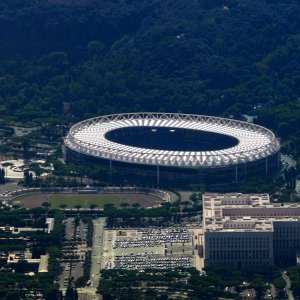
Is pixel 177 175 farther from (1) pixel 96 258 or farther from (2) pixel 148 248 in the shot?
(1) pixel 96 258

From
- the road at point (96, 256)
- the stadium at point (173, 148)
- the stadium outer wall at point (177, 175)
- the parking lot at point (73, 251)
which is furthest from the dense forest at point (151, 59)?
the parking lot at point (73, 251)

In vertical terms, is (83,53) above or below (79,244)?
above

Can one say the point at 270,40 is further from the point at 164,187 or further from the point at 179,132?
the point at 164,187

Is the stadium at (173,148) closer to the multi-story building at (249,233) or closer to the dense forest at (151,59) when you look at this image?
the dense forest at (151,59)

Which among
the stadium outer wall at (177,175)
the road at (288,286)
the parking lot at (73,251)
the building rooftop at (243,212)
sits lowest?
the road at (288,286)

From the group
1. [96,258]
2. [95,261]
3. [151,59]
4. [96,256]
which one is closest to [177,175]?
[96,256]

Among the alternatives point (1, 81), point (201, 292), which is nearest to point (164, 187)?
point (201, 292)
